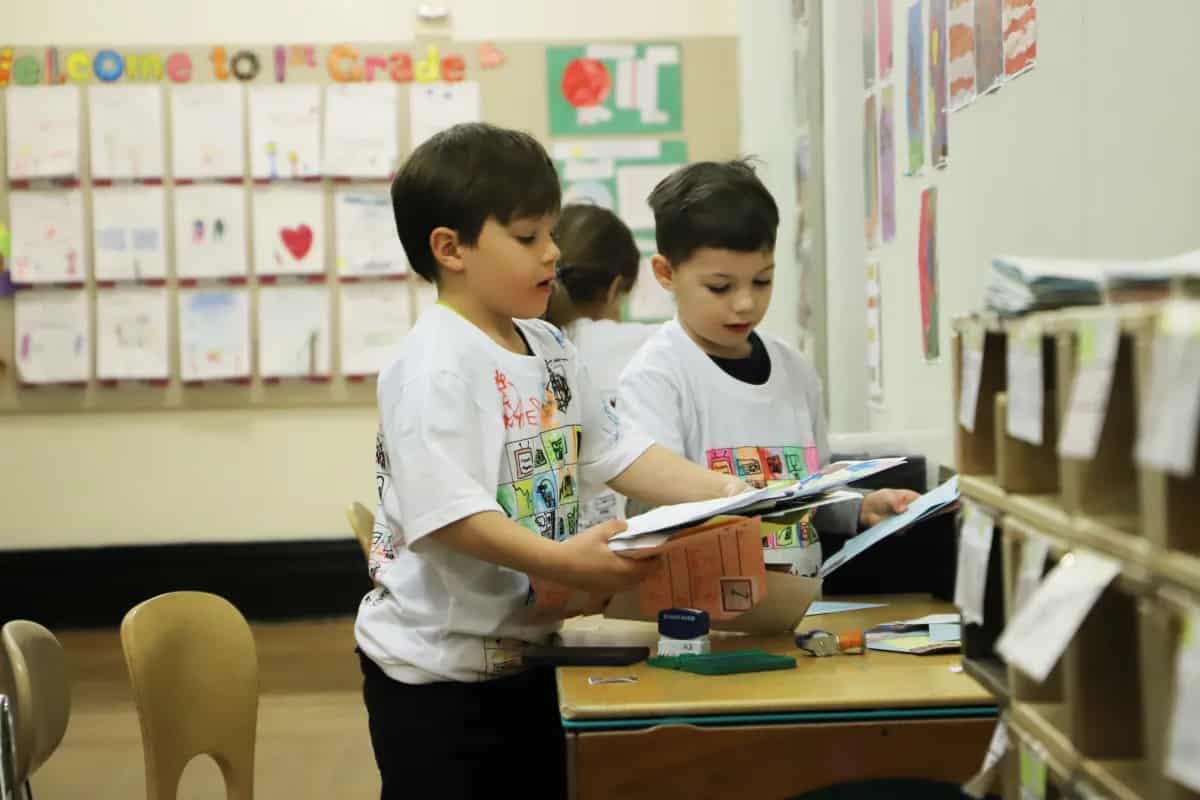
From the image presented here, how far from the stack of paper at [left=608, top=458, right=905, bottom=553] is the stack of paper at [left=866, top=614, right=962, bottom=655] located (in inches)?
8.6

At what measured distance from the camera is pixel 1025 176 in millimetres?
2107

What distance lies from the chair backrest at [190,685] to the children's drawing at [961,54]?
143cm

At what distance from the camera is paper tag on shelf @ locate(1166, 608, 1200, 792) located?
77cm

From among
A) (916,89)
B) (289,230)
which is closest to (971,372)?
(916,89)

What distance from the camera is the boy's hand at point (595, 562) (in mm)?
1623

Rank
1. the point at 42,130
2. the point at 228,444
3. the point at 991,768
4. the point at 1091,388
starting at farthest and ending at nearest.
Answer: the point at 228,444
the point at 42,130
the point at 991,768
the point at 1091,388

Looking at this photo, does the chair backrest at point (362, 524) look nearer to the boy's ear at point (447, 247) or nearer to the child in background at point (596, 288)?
the child in background at point (596, 288)

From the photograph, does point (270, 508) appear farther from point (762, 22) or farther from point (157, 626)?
point (157, 626)

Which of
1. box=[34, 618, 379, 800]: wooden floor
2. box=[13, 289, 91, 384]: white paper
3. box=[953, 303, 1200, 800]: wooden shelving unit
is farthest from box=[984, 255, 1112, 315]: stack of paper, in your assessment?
box=[13, 289, 91, 384]: white paper

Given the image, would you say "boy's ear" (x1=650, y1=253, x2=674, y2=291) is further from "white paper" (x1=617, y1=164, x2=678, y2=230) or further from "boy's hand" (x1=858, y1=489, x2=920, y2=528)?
"white paper" (x1=617, y1=164, x2=678, y2=230)

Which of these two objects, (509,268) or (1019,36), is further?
(1019,36)

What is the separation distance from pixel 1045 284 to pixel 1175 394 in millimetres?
296

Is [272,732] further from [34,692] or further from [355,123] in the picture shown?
[355,123]

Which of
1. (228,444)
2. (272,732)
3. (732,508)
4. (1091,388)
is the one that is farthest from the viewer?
(228,444)
